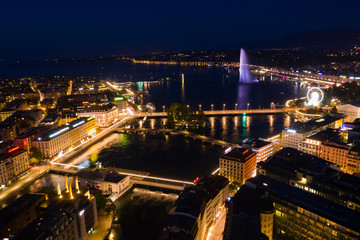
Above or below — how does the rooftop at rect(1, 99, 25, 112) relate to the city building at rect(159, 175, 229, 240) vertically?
above

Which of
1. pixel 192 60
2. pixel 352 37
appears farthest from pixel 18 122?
pixel 352 37

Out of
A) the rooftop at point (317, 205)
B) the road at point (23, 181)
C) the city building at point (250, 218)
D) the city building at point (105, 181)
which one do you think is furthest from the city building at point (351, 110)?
the road at point (23, 181)

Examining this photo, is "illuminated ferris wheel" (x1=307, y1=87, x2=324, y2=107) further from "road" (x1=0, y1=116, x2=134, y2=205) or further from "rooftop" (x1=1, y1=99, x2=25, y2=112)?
"rooftop" (x1=1, y1=99, x2=25, y2=112)

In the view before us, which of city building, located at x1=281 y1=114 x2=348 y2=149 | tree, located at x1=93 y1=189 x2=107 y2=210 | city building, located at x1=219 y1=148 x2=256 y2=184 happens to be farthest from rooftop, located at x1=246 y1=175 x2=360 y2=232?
city building, located at x1=281 y1=114 x2=348 y2=149

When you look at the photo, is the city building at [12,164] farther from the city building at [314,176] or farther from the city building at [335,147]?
the city building at [335,147]

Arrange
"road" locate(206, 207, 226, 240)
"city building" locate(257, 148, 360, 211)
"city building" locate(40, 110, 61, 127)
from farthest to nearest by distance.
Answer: "city building" locate(40, 110, 61, 127) → "city building" locate(257, 148, 360, 211) → "road" locate(206, 207, 226, 240)

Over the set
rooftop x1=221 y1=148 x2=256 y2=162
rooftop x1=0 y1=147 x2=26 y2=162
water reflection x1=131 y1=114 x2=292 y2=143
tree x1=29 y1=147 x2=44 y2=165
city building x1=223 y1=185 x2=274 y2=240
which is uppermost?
rooftop x1=0 y1=147 x2=26 y2=162

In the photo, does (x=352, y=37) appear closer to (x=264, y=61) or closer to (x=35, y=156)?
(x=264, y=61)
